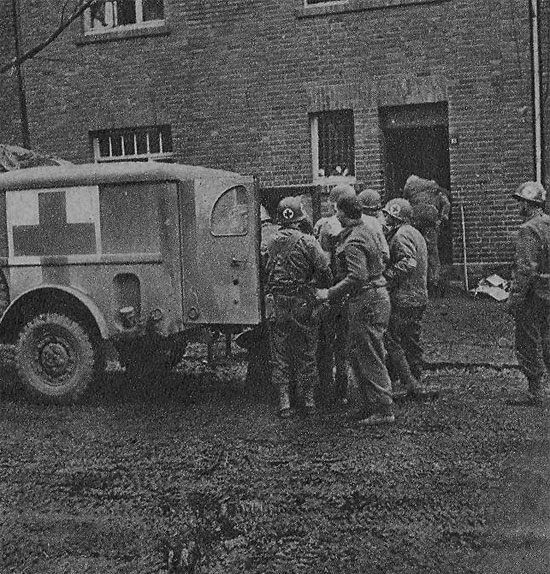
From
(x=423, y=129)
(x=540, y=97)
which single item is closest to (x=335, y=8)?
(x=423, y=129)

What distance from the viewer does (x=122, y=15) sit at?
1589cm

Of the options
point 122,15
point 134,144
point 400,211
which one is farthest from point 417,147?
point 400,211

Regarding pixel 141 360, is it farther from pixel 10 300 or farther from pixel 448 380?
pixel 448 380

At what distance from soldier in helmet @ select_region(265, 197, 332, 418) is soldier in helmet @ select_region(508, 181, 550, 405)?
1.59 metres

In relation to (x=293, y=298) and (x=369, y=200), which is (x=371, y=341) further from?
(x=369, y=200)

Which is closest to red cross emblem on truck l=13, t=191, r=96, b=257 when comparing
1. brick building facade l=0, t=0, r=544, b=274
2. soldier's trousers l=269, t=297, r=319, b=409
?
soldier's trousers l=269, t=297, r=319, b=409

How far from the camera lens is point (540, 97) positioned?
521 inches

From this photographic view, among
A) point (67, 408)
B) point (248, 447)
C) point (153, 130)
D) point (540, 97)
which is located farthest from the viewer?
point (153, 130)

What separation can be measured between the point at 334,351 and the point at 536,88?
265 inches

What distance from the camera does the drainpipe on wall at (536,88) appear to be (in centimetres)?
1312

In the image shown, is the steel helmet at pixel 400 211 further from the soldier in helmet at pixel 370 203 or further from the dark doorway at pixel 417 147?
the dark doorway at pixel 417 147

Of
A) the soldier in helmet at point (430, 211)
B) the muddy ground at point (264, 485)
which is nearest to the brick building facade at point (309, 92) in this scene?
the soldier in helmet at point (430, 211)

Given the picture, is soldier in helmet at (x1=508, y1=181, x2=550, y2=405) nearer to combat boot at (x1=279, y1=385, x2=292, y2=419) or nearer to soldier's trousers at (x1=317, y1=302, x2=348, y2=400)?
soldier's trousers at (x1=317, y1=302, x2=348, y2=400)

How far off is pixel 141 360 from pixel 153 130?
301 inches
